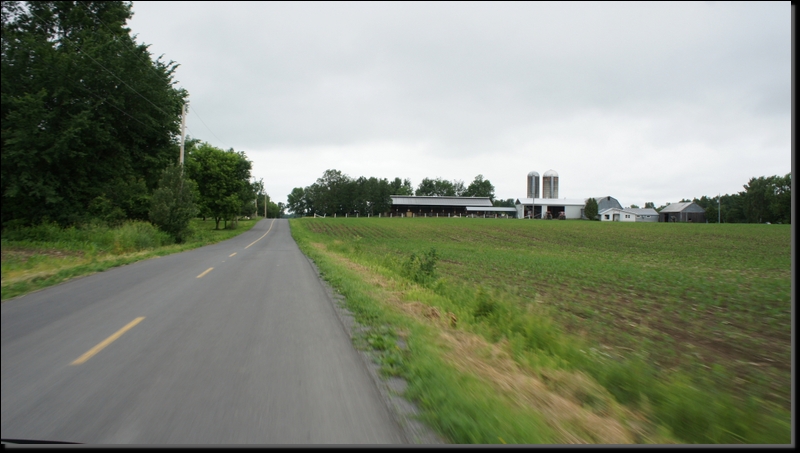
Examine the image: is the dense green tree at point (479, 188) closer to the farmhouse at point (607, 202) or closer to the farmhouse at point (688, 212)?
the farmhouse at point (607, 202)

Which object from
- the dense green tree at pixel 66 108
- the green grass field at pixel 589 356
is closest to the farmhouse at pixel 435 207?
the green grass field at pixel 589 356

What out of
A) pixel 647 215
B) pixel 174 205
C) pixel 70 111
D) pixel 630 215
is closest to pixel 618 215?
pixel 630 215

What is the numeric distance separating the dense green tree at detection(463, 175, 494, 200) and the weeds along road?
492 feet

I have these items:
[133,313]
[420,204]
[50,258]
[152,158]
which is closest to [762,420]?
[50,258]

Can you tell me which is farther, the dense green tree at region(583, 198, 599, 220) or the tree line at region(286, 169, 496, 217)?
the tree line at region(286, 169, 496, 217)

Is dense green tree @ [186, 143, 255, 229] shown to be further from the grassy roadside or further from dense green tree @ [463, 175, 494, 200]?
dense green tree @ [463, 175, 494, 200]

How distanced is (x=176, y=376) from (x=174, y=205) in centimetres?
2232

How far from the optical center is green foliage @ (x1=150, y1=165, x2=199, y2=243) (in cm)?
2138

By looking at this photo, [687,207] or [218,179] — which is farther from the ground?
[218,179]

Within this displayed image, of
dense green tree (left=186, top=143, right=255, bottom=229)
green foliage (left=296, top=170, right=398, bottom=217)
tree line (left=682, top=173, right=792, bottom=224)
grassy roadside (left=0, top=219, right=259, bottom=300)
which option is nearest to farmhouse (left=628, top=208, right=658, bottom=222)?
green foliage (left=296, top=170, right=398, bottom=217)

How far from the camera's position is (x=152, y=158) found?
8.13 m

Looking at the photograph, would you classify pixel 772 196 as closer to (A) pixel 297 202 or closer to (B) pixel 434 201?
(B) pixel 434 201

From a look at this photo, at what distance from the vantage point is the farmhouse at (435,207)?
101250 millimetres

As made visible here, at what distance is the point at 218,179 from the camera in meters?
39.7
